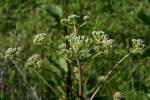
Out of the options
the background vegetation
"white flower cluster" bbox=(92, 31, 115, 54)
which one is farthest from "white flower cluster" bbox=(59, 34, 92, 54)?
the background vegetation

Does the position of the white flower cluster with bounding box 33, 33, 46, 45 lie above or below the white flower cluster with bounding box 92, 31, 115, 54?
above

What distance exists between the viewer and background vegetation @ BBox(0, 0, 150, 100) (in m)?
3.20

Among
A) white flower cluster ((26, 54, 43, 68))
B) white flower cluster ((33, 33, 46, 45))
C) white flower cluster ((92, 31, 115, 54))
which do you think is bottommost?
white flower cluster ((26, 54, 43, 68))

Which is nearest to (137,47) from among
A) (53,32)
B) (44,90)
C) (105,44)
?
(105,44)

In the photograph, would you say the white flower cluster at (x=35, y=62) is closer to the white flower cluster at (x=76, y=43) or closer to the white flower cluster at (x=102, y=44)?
the white flower cluster at (x=76, y=43)

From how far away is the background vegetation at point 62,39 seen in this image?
3.20 m

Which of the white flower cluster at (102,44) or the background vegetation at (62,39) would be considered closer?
the white flower cluster at (102,44)

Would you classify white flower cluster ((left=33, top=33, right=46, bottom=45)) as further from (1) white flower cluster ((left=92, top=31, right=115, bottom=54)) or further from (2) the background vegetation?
(2) the background vegetation

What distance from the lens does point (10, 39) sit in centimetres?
495

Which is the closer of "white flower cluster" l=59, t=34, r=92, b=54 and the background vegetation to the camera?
"white flower cluster" l=59, t=34, r=92, b=54

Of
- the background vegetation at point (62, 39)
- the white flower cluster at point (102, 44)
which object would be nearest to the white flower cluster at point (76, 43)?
the white flower cluster at point (102, 44)

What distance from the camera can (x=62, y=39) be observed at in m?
4.12

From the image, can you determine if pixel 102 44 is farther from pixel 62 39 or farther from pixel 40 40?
pixel 62 39

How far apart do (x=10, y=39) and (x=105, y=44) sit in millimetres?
3092
